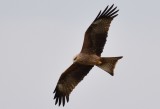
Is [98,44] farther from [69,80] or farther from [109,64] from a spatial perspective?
[69,80]

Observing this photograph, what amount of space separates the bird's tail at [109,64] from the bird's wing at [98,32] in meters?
0.23

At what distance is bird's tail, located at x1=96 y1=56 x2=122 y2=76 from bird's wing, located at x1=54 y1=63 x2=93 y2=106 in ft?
2.10

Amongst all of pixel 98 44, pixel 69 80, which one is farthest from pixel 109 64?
pixel 69 80

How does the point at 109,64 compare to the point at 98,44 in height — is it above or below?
below

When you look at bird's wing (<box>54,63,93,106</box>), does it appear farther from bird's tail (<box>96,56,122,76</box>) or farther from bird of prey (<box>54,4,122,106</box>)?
bird's tail (<box>96,56,122,76</box>)

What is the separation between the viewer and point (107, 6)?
41.7 feet

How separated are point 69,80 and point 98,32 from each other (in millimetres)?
1620

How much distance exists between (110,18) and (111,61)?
1068 millimetres

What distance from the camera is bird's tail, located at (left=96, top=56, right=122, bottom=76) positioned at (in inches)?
486

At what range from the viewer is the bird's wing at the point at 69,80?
1305 centimetres

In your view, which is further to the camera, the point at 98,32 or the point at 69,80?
the point at 69,80

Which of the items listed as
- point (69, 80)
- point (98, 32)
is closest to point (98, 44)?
point (98, 32)

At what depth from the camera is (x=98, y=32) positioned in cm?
1241

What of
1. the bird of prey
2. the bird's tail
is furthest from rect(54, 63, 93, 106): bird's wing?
the bird's tail
